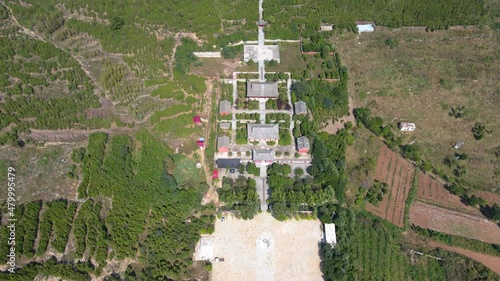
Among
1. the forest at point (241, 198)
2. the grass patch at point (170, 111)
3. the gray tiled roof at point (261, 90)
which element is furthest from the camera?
the gray tiled roof at point (261, 90)

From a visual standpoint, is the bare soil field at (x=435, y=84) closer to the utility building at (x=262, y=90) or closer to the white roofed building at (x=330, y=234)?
the utility building at (x=262, y=90)

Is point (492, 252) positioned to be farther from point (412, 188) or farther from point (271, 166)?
point (271, 166)

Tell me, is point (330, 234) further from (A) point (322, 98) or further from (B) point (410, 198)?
(A) point (322, 98)

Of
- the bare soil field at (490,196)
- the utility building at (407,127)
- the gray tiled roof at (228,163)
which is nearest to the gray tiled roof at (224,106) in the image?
the gray tiled roof at (228,163)

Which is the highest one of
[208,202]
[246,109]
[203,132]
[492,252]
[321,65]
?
[321,65]

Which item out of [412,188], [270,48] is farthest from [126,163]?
[412,188]

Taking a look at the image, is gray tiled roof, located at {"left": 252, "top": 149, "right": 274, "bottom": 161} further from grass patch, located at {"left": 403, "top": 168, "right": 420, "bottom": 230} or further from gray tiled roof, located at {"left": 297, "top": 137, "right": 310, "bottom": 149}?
grass patch, located at {"left": 403, "top": 168, "right": 420, "bottom": 230}

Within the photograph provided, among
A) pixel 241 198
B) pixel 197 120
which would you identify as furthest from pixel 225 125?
pixel 241 198
